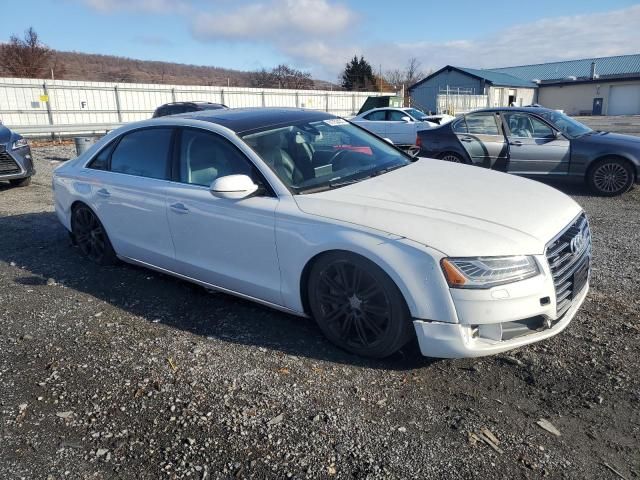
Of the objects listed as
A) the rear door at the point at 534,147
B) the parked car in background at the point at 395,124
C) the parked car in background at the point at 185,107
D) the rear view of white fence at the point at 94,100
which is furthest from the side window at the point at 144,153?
the rear view of white fence at the point at 94,100

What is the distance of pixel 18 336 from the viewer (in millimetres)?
3797

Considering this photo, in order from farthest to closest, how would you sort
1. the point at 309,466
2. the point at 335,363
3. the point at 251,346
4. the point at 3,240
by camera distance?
1. the point at 3,240
2. the point at 251,346
3. the point at 335,363
4. the point at 309,466

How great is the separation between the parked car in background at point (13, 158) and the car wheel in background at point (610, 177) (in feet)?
32.6

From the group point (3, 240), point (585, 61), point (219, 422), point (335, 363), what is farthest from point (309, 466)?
point (585, 61)

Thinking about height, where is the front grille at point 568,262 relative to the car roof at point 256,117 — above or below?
below

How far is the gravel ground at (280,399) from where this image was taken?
2412mm

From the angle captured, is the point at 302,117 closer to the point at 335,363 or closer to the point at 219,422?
the point at 335,363

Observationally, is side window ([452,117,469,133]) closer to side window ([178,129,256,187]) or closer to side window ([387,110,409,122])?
side window ([178,129,256,187])

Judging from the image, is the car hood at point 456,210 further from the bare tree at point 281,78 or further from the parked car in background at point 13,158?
the bare tree at point 281,78

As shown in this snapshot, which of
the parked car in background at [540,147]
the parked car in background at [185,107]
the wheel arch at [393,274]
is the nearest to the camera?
the wheel arch at [393,274]

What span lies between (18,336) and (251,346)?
1811 millimetres

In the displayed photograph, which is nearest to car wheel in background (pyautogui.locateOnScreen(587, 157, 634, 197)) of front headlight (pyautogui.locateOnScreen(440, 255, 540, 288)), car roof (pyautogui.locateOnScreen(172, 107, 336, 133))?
car roof (pyautogui.locateOnScreen(172, 107, 336, 133))

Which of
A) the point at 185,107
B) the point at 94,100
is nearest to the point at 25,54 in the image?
the point at 94,100

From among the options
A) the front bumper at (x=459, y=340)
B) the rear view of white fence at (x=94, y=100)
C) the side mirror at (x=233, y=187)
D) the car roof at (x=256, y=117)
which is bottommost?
the front bumper at (x=459, y=340)
